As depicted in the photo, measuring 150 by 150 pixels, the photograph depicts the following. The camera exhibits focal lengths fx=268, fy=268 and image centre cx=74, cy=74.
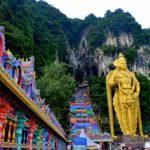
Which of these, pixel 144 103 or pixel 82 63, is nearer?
pixel 144 103

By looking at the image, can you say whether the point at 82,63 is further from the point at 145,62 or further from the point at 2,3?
the point at 2,3

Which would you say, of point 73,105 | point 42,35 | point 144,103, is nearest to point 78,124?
point 73,105

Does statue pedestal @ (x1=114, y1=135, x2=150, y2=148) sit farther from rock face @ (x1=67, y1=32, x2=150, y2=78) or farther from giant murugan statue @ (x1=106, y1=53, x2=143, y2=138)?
rock face @ (x1=67, y1=32, x2=150, y2=78)

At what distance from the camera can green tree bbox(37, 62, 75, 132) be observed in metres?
18.9

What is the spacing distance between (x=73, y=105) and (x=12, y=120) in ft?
65.9

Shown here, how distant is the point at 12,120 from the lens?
199 inches

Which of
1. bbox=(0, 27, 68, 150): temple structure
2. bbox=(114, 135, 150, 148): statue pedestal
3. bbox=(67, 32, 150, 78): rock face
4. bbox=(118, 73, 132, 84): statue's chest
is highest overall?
bbox=(67, 32, 150, 78): rock face

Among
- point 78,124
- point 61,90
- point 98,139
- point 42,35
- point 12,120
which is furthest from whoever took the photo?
point 42,35

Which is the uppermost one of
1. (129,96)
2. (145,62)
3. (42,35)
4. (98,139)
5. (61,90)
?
(42,35)

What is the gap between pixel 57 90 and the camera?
1886cm

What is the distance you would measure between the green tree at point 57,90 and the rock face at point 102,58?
837 inches

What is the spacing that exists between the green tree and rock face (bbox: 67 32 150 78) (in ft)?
69.7

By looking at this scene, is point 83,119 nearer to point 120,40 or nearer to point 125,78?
point 125,78

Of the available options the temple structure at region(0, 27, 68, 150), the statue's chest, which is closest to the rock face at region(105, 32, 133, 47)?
the statue's chest
